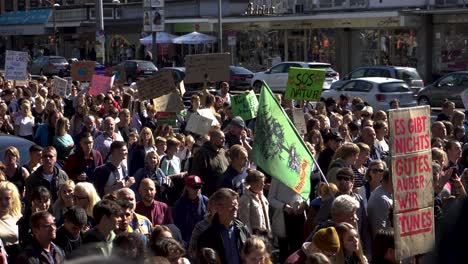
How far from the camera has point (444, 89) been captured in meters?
31.1

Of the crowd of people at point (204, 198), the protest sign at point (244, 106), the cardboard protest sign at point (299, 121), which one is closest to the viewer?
the crowd of people at point (204, 198)

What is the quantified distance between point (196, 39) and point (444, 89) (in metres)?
22.9

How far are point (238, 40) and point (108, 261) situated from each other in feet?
176

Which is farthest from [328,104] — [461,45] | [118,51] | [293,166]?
[118,51]

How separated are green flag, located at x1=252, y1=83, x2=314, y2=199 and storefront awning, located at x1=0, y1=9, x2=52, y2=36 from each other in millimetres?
63665

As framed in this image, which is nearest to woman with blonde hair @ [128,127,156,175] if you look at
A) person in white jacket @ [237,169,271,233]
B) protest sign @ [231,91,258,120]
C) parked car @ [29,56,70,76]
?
person in white jacket @ [237,169,271,233]

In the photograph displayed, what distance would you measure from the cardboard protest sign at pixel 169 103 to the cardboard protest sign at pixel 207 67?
2720mm

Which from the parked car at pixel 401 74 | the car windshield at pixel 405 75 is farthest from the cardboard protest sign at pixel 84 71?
the car windshield at pixel 405 75

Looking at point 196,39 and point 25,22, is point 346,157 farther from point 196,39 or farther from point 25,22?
point 25,22

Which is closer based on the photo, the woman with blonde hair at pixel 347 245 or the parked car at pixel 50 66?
the woman with blonde hair at pixel 347 245

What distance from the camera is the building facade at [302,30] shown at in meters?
43.1

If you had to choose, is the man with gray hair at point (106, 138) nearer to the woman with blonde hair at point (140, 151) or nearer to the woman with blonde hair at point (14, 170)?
the woman with blonde hair at point (140, 151)

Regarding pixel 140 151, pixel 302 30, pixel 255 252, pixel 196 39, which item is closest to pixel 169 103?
pixel 140 151

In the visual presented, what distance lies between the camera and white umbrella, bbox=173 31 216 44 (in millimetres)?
51781
